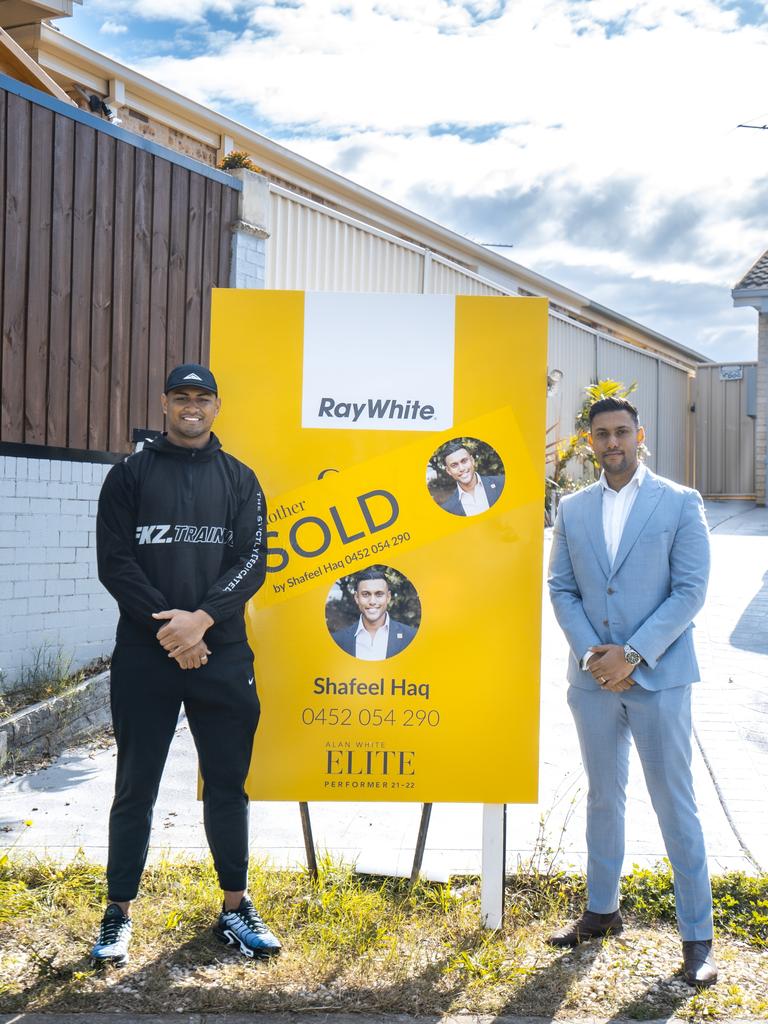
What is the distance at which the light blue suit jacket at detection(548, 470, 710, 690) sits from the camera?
3508 mm

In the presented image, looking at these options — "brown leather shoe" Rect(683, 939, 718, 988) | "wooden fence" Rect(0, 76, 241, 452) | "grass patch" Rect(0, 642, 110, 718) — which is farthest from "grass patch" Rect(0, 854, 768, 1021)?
"wooden fence" Rect(0, 76, 241, 452)

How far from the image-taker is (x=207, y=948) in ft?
12.1

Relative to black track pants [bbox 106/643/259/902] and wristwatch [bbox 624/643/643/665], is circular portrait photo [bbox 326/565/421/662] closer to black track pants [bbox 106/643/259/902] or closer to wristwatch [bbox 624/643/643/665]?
black track pants [bbox 106/643/259/902]

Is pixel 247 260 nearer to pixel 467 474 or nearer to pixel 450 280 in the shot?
pixel 450 280

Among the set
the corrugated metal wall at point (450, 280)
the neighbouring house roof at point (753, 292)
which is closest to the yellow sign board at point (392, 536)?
the corrugated metal wall at point (450, 280)

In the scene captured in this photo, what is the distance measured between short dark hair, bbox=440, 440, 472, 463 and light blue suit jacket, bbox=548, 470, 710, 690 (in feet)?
1.57

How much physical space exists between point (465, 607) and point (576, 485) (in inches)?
491

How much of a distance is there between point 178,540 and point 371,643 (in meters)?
0.86

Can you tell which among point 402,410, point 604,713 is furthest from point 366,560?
point 604,713

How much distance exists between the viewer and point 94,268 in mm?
7418

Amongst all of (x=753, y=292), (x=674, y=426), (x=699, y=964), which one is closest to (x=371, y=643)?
(x=699, y=964)

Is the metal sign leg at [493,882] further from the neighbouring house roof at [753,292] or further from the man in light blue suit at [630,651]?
the neighbouring house roof at [753,292]

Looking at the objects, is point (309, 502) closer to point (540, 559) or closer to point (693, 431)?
point (540, 559)

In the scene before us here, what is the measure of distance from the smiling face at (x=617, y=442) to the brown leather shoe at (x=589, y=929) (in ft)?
5.36
